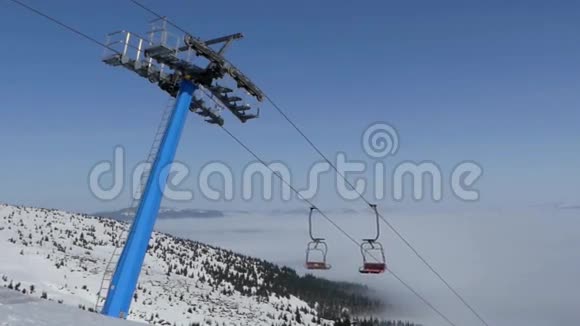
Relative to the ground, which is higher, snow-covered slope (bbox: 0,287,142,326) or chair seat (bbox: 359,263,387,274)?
chair seat (bbox: 359,263,387,274)

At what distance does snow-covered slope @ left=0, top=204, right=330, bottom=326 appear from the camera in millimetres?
51094

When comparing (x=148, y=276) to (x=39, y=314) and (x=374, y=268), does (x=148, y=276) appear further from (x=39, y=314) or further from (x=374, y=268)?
(x=39, y=314)

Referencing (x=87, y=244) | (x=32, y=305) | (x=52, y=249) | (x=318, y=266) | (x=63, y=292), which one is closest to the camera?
(x=32, y=305)

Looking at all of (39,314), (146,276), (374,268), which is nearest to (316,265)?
(374,268)

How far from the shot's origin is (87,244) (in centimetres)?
7375

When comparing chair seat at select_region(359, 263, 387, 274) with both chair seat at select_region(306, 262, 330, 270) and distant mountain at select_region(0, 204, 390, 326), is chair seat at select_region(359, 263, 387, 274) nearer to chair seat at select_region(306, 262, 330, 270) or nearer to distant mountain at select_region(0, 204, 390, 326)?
chair seat at select_region(306, 262, 330, 270)

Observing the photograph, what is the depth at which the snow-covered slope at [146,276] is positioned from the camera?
168ft

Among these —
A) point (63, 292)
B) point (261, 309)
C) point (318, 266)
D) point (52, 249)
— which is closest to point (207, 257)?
point (261, 309)

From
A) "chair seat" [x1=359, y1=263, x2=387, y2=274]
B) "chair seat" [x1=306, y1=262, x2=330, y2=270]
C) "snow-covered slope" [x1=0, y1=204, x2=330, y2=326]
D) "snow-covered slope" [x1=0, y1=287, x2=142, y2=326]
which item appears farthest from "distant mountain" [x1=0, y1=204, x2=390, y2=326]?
"snow-covered slope" [x1=0, y1=287, x2=142, y2=326]

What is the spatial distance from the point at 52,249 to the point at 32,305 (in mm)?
66882

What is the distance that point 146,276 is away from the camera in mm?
67000

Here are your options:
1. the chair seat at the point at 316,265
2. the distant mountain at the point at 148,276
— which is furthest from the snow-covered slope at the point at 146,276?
the chair seat at the point at 316,265

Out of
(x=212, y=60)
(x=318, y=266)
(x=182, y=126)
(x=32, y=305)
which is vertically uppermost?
(x=212, y=60)

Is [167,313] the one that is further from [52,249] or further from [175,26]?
[175,26]
